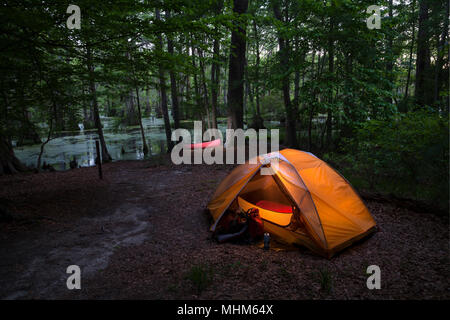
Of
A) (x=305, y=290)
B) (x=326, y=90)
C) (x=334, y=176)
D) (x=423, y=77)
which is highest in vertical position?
(x=423, y=77)

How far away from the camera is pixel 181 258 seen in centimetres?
377

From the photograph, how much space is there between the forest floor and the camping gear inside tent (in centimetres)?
26

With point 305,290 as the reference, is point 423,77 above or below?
above

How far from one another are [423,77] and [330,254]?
1280 cm

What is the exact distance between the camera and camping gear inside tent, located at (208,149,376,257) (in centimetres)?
389

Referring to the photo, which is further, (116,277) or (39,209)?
Answer: (39,209)

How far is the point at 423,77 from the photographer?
39.2 feet

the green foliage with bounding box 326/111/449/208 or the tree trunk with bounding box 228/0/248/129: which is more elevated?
the tree trunk with bounding box 228/0/248/129

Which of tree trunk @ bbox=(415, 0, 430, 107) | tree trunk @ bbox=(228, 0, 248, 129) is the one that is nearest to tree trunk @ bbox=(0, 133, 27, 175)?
tree trunk @ bbox=(228, 0, 248, 129)

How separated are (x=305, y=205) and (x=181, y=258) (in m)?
2.15

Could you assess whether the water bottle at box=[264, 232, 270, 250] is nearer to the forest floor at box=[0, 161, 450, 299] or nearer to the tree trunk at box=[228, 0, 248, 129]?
the forest floor at box=[0, 161, 450, 299]

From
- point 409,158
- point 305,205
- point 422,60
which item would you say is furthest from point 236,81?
→ point 422,60
